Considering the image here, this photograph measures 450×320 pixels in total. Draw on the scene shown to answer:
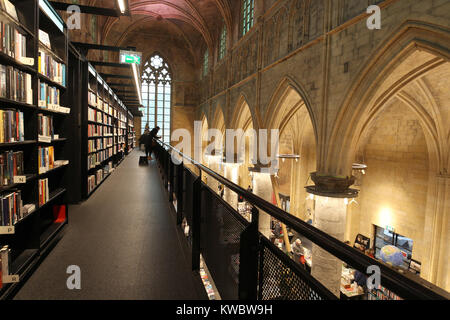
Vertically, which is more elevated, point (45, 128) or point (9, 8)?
point (9, 8)

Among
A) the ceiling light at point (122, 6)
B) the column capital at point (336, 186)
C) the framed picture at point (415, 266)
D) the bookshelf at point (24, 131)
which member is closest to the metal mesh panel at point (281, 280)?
the bookshelf at point (24, 131)

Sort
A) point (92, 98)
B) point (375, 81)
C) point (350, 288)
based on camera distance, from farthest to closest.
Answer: point (350, 288) → point (92, 98) → point (375, 81)

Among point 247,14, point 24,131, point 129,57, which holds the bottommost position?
point 24,131

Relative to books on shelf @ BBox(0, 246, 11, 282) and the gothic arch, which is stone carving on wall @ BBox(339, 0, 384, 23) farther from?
books on shelf @ BBox(0, 246, 11, 282)

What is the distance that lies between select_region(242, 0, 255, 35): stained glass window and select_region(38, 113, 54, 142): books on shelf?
34.7ft

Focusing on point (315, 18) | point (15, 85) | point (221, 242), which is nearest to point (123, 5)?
point (15, 85)

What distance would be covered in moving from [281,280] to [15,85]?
2.40 meters

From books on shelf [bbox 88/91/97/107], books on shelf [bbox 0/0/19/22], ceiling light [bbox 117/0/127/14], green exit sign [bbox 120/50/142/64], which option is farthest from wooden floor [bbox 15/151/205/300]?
green exit sign [bbox 120/50/142/64]

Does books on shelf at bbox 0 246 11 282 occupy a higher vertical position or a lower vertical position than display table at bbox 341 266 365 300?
higher

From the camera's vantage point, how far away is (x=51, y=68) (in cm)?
298

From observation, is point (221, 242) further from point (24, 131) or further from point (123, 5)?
point (123, 5)

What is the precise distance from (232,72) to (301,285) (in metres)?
13.5

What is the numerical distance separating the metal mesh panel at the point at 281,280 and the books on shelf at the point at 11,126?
2.07 metres

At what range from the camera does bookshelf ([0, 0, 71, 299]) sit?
2.07 metres
